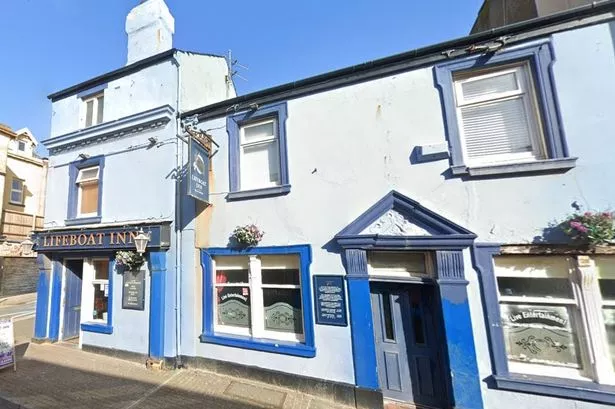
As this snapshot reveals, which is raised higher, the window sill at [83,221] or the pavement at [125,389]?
the window sill at [83,221]

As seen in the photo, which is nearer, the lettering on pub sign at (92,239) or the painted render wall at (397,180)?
the painted render wall at (397,180)

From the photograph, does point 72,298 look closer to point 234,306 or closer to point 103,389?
point 103,389

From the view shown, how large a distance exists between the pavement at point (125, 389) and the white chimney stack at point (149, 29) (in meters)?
8.28

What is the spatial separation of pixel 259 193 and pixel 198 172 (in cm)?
142

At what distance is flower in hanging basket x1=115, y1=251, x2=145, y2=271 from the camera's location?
6.83 metres

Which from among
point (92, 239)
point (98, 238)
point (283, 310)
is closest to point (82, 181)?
point (92, 239)

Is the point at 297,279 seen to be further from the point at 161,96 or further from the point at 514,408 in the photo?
the point at 161,96

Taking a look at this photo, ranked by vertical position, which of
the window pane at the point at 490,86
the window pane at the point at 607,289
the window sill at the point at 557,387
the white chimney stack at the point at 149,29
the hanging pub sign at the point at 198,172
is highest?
the white chimney stack at the point at 149,29

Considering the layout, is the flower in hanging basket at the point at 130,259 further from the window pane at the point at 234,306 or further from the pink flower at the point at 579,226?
the pink flower at the point at 579,226

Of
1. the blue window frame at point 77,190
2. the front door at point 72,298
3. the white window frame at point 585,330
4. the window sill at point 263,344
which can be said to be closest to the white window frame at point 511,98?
the white window frame at point 585,330

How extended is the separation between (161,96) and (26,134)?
73.0 feet

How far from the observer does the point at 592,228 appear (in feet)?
12.4

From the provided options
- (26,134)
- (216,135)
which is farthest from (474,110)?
(26,134)

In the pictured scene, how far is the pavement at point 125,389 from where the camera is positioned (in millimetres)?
4977
